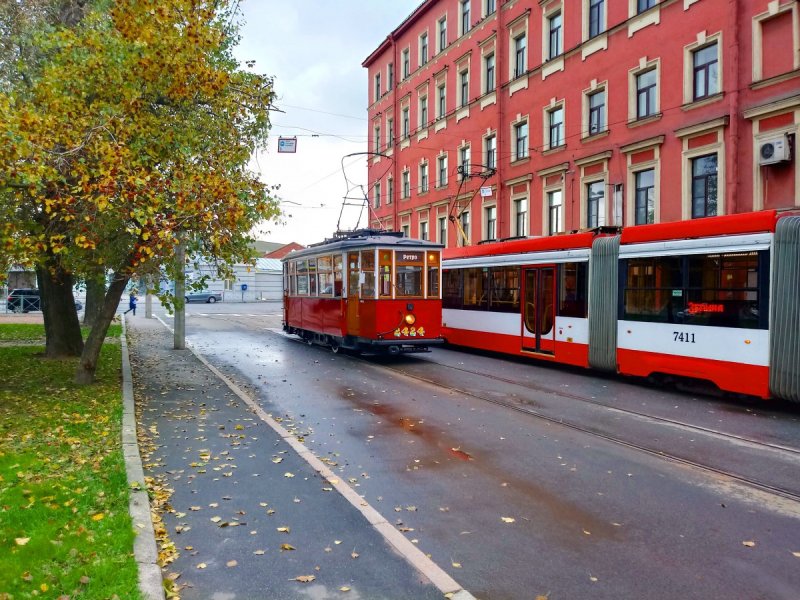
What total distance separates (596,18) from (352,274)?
13.9 metres

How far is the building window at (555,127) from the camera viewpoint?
24.9 metres

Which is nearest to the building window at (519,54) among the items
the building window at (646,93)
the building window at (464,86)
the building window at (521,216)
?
the building window at (464,86)

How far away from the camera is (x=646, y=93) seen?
21062mm

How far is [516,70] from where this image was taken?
27.9m

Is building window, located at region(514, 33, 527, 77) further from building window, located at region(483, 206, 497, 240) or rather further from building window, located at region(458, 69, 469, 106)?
building window, located at region(483, 206, 497, 240)

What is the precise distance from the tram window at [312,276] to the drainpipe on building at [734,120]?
11850 millimetres

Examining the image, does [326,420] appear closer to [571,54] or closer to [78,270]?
[78,270]

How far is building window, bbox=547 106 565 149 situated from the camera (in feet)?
81.6

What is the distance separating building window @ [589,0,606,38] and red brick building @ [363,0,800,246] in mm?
53

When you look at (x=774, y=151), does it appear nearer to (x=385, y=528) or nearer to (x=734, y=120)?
(x=734, y=120)

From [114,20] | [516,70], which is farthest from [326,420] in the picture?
[516,70]

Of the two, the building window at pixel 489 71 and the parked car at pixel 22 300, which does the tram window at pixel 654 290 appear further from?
the parked car at pixel 22 300

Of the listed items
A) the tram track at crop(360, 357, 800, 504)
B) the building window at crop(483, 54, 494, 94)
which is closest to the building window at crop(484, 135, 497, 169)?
the building window at crop(483, 54, 494, 94)

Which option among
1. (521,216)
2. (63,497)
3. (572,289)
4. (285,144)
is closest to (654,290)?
(572,289)
